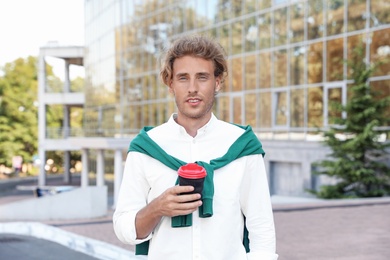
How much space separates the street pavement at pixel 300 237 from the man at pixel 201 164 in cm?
604

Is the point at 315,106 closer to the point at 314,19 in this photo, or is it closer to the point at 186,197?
the point at 314,19

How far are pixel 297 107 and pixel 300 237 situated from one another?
1390 cm

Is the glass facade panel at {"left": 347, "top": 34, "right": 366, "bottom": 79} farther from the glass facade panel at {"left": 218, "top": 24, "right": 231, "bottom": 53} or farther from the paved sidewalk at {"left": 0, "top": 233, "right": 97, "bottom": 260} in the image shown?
the paved sidewalk at {"left": 0, "top": 233, "right": 97, "bottom": 260}

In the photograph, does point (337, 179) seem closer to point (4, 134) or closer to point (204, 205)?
point (204, 205)

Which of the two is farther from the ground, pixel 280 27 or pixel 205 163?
pixel 280 27

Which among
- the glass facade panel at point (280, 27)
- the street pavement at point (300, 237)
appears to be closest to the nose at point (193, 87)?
the street pavement at point (300, 237)

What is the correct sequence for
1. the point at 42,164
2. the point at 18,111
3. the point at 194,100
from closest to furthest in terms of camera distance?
1. the point at 194,100
2. the point at 42,164
3. the point at 18,111

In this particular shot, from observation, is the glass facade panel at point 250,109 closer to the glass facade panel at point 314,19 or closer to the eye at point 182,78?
the glass facade panel at point 314,19

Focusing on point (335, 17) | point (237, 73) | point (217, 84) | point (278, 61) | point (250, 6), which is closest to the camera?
point (217, 84)

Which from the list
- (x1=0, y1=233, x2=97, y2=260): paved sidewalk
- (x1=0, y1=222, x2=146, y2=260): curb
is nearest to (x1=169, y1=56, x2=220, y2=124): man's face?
(x1=0, y1=222, x2=146, y2=260): curb

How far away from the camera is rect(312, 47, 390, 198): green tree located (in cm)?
1727

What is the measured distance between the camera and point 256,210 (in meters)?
2.47

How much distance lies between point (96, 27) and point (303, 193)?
27.2 meters

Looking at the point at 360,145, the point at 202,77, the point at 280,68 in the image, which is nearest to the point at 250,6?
the point at 280,68
